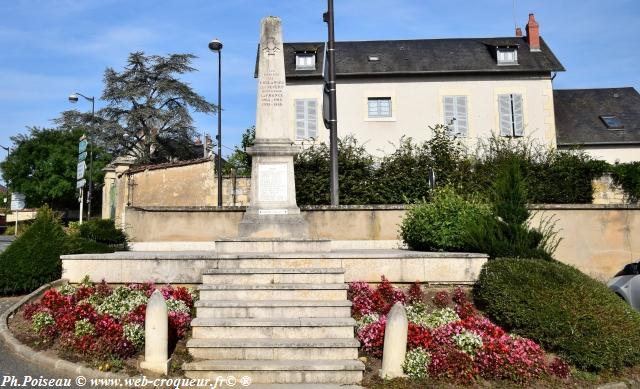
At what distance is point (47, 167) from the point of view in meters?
42.3

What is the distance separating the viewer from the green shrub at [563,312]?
550cm

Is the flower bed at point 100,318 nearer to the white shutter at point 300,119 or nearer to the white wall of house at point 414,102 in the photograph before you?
the white shutter at point 300,119

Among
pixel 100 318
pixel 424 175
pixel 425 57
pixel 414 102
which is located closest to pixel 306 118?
pixel 414 102

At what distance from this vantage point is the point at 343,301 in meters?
6.44

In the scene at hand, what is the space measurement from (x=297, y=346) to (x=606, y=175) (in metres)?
16.0

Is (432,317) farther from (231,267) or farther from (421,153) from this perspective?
(421,153)

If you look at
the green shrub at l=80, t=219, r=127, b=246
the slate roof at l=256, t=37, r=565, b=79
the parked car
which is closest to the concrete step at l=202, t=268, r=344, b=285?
the parked car

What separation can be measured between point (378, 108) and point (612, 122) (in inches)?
491

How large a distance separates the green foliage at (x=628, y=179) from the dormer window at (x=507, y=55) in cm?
879

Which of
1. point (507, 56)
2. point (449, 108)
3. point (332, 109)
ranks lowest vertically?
point (332, 109)

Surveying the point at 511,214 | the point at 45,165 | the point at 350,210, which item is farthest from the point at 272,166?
the point at 45,165

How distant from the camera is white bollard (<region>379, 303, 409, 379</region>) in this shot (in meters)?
5.21

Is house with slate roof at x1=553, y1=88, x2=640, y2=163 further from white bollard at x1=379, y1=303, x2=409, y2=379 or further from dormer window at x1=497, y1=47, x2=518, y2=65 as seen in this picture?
white bollard at x1=379, y1=303, x2=409, y2=379

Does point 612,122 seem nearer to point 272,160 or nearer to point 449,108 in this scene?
point 449,108
